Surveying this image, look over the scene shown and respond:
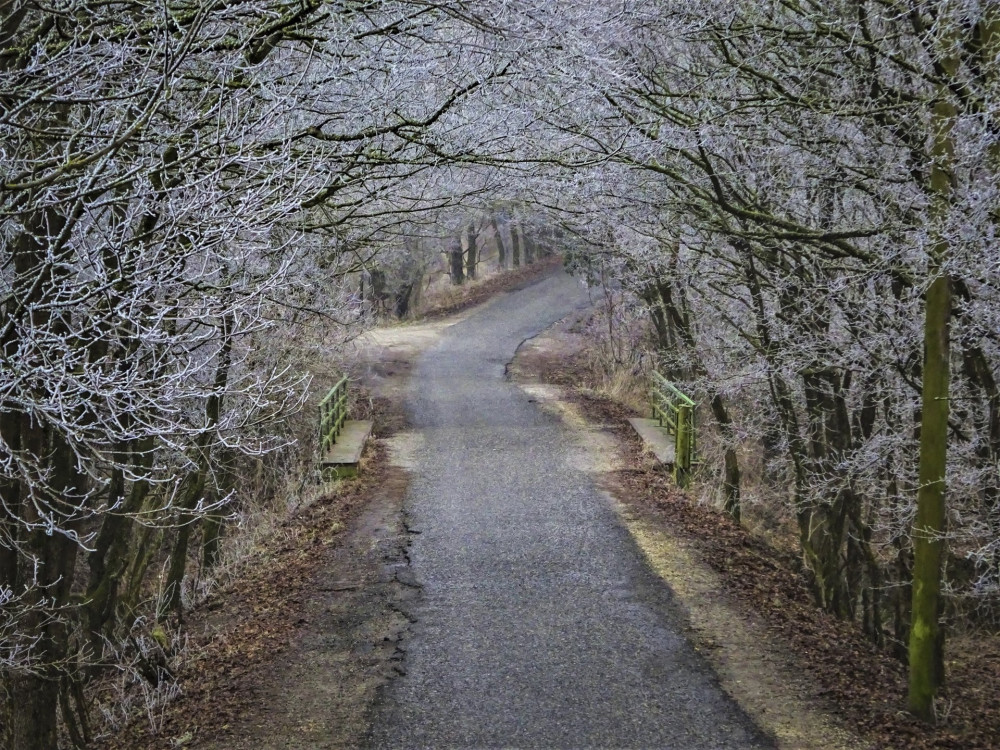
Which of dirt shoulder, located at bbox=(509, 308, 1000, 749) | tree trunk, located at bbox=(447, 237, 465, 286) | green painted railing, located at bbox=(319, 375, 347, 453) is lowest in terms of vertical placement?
dirt shoulder, located at bbox=(509, 308, 1000, 749)

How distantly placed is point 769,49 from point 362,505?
7824 mm

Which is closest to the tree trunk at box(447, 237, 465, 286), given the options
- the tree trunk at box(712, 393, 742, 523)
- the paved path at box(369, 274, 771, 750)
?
the paved path at box(369, 274, 771, 750)

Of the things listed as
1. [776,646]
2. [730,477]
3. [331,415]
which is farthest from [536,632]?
Result: [331,415]

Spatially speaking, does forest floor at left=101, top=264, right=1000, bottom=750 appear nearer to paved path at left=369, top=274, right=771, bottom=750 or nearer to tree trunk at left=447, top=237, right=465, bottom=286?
paved path at left=369, top=274, right=771, bottom=750

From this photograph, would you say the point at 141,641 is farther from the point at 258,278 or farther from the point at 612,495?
the point at 612,495

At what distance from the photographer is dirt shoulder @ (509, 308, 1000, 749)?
22.0 ft

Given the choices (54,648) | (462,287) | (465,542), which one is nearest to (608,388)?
(465,542)

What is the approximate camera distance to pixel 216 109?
16.4 ft

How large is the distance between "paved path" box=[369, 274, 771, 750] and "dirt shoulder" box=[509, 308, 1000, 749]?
27 centimetres

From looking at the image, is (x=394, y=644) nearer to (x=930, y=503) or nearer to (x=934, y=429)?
(x=930, y=503)

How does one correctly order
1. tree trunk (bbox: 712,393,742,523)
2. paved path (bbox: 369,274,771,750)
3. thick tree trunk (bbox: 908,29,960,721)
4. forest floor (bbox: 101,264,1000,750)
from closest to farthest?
thick tree trunk (bbox: 908,29,960,721) < paved path (bbox: 369,274,771,750) < forest floor (bbox: 101,264,1000,750) < tree trunk (bbox: 712,393,742,523)

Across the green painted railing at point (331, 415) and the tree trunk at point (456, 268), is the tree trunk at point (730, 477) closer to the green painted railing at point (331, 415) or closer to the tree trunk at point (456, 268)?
the green painted railing at point (331, 415)

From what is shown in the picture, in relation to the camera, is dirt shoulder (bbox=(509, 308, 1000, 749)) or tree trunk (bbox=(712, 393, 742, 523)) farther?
tree trunk (bbox=(712, 393, 742, 523))

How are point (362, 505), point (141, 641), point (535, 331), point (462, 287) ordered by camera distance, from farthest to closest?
point (462, 287) → point (535, 331) → point (362, 505) → point (141, 641)
